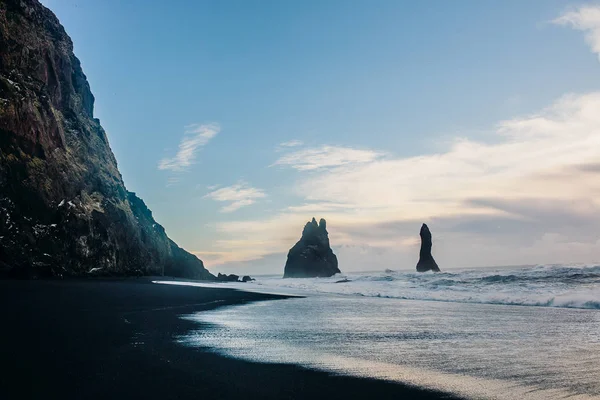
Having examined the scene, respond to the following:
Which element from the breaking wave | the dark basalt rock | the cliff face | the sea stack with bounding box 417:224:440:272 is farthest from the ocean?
the sea stack with bounding box 417:224:440:272

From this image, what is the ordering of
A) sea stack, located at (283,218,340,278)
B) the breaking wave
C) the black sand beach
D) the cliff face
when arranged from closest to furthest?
the black sand beach < the breaking wave < the cliff face < sea stack, located at (283,218,340,278)

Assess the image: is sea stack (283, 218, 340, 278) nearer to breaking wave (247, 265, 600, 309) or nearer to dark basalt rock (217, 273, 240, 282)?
dark basalt rock (217, 273, 240, 282)

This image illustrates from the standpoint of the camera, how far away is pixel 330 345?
1230 cm

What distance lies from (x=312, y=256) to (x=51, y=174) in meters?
92.9

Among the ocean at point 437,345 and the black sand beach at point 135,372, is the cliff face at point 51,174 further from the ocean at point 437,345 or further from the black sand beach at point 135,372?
the black sand beach at point 135,372

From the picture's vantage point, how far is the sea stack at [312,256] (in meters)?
133

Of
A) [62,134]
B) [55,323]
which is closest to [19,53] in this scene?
[62,134]

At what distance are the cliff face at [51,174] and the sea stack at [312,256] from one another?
64.7 metres

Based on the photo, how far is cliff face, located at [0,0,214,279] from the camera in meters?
42.9

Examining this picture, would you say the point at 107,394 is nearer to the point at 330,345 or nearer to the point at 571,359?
the point at 330,345

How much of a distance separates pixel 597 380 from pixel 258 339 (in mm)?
8524

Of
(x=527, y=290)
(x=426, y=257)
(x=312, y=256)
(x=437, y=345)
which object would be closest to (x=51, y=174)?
(x=527, y=290)

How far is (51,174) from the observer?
49.2 m

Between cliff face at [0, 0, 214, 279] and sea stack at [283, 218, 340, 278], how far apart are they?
212 feet
